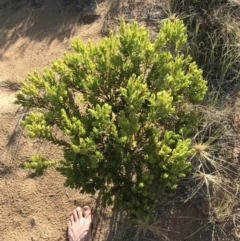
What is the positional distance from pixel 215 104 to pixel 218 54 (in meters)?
0.44

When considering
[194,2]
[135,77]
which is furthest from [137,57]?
[194,2]

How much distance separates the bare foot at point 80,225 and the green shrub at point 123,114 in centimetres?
56

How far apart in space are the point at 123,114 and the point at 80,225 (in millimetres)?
1179

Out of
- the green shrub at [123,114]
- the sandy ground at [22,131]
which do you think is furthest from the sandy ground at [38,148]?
the green shrub at [123,114]

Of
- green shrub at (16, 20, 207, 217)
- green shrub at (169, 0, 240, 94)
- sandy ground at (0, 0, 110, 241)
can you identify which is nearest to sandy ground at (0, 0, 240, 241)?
sandy ground at (0, 0, 110, 241)

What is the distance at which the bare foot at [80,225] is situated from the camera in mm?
3082

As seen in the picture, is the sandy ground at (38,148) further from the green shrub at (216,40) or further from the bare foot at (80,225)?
the green shrub at (216,40)

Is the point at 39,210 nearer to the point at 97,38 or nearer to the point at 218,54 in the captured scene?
the point at 97,38

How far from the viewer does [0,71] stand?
3670 mm

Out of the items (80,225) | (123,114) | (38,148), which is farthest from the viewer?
(38,148)

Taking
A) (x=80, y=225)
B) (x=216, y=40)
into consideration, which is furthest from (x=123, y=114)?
(x=216, y=40)

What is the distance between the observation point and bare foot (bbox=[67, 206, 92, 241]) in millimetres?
3082

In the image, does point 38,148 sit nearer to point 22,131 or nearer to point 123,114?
point 22,131

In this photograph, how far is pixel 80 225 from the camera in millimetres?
3070
